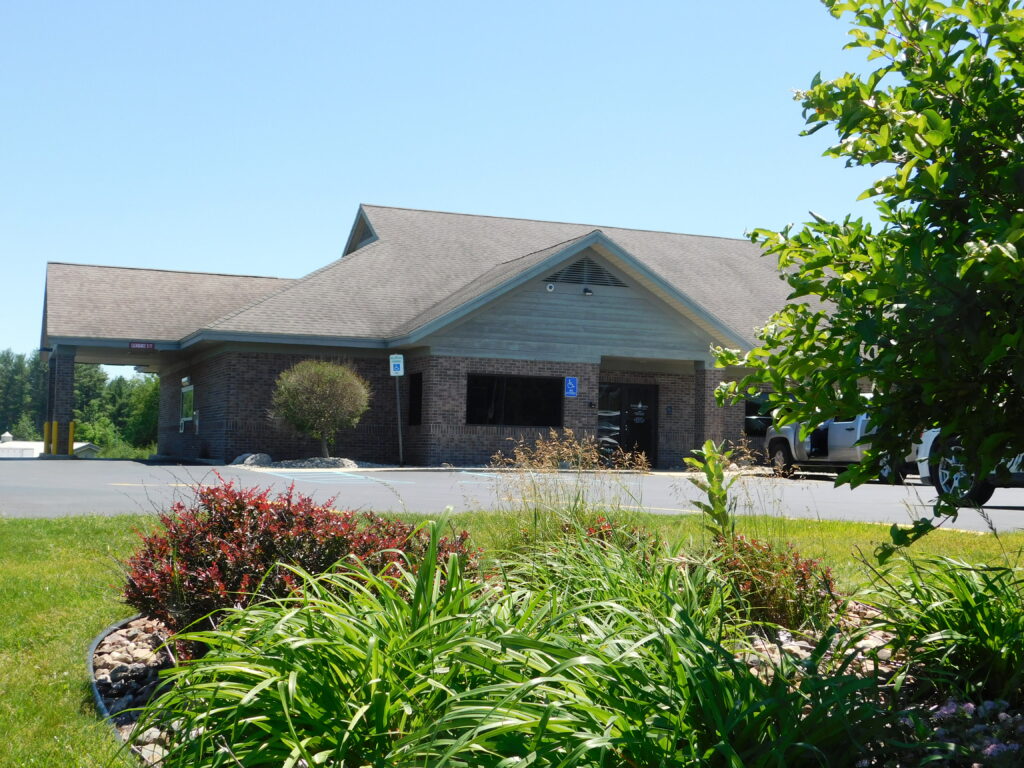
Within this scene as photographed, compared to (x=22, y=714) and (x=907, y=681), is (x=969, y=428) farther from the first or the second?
(x=22, y=714)

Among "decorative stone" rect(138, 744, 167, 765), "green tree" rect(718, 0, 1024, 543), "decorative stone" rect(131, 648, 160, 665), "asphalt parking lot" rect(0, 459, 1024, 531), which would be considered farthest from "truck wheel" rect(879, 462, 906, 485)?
"decorative stone" rect(131, 648, 160, 665)

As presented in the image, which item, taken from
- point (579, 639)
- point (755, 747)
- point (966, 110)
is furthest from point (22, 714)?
point (966, 110)

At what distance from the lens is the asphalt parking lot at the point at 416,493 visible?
498 inches

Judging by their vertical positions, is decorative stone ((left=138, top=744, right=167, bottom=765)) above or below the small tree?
below

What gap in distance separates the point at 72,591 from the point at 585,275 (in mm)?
22686

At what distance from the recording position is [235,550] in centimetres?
538

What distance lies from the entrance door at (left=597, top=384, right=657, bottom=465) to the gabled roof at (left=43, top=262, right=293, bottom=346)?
1031cm

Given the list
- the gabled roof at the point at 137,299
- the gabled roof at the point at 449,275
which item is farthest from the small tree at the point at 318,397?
the gabled roof at the point at 137,299

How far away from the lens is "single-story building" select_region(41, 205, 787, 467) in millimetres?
28188

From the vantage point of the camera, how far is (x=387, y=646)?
10.9 feet

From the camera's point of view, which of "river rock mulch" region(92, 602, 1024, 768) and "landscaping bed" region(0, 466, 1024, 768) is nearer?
"river rock mulch" region(92, 602, 1024, 768)

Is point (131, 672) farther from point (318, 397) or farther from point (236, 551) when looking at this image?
point (318, 397)

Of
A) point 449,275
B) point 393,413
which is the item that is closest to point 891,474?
point 393,413

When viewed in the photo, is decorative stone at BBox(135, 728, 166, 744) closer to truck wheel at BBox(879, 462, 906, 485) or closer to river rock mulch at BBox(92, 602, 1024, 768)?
river rock mulch at BBox(92, 602, 1024, 768)
